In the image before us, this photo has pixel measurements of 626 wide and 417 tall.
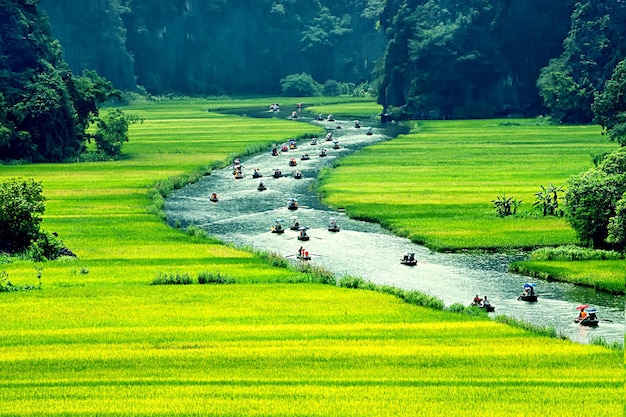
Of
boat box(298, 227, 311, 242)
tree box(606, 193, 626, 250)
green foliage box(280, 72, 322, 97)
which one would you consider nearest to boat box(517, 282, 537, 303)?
tree box(606, 193, 626, 250)

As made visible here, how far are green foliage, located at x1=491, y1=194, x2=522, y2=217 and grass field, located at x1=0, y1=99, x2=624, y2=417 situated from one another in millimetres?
16363

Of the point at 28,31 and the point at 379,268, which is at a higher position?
the point at 28,31

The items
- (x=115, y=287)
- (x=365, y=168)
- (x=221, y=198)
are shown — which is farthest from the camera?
(x=365, y=168)

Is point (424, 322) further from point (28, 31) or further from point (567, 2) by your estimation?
point (567, 2)

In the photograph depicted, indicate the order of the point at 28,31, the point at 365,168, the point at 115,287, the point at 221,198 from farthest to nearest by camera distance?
the point at 28,31
the point at 365,168
the point at 221,198
the point at 115,287

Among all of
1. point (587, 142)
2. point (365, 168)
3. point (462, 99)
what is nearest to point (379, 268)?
point (365, 168)

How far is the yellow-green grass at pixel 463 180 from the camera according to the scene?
53.3 m

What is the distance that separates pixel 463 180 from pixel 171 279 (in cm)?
3434

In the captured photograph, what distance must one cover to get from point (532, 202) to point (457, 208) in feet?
14.3

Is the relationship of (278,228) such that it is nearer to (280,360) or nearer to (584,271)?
(584,271)

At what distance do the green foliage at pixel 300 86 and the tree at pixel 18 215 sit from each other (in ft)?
481

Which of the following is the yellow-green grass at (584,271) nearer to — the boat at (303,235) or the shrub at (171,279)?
the boat at (303,235)

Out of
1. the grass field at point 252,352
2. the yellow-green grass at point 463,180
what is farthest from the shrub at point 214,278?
the yellow-green grass at point 463,180

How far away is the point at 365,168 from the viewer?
8188 cm
